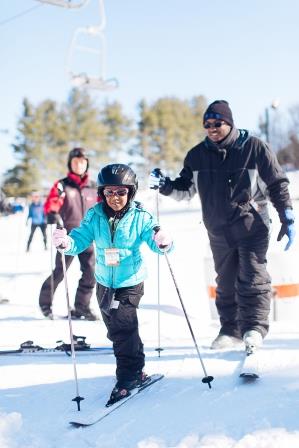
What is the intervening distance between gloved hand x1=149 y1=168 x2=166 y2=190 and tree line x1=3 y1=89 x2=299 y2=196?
48.2 meters

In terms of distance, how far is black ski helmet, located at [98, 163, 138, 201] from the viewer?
310 cm

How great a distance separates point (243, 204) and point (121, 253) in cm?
117

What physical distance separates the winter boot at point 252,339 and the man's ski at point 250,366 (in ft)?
0.07

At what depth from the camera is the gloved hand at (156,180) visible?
4.09 metres

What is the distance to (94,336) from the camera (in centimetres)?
501

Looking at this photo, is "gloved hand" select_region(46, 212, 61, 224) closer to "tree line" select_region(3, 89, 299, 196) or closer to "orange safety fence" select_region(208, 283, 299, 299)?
"orange safety fence" select_region(208, 283, 299, 299)

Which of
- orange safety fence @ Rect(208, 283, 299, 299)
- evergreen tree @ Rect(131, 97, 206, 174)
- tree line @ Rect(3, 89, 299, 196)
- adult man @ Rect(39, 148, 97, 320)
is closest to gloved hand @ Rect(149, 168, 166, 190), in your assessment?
adult man @ Rect(39, 148, 97, 320)

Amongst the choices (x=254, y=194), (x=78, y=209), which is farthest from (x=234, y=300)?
(x=78, y=209)

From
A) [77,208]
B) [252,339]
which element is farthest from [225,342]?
[77,208]

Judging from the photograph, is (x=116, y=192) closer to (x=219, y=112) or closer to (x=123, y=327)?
(x=123, y=327)

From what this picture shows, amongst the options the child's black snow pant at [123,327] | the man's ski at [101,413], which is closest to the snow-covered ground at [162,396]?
the man's ski at [101,413]

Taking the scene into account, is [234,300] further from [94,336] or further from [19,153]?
[19,153]

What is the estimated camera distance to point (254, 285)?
3.77 metres

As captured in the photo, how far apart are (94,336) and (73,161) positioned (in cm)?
192
